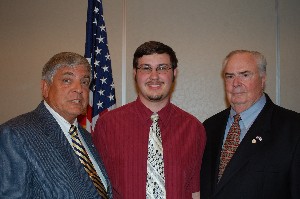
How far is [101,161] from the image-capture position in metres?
2.23

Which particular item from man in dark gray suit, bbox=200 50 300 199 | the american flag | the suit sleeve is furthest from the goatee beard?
the american flag

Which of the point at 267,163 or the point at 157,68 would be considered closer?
the point at 267,163

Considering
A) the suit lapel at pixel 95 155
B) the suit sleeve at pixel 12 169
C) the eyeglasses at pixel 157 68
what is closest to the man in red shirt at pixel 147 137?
the eyeglasses at pixel 157 68

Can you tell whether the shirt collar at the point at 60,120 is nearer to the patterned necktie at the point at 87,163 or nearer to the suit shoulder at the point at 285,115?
the patterned necktie at the point at 87,163

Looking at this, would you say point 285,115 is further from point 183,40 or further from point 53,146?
point 183,40

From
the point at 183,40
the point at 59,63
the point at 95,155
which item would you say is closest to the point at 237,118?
the point at 95,155

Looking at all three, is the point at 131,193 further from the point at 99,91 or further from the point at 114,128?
the point at 99,91

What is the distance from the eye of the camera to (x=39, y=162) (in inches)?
66.4

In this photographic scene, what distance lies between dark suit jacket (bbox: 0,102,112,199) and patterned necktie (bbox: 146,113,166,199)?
460 millimetres

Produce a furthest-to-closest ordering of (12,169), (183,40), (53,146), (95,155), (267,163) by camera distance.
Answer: (183,40), (95,155), (267,163), (53,146), (12,169)

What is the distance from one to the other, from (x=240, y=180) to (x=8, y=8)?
3783mm

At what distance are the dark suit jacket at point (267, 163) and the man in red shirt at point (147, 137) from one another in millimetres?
248

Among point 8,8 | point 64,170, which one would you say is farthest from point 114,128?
point 8,8

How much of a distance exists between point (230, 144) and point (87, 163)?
1.02 meters
